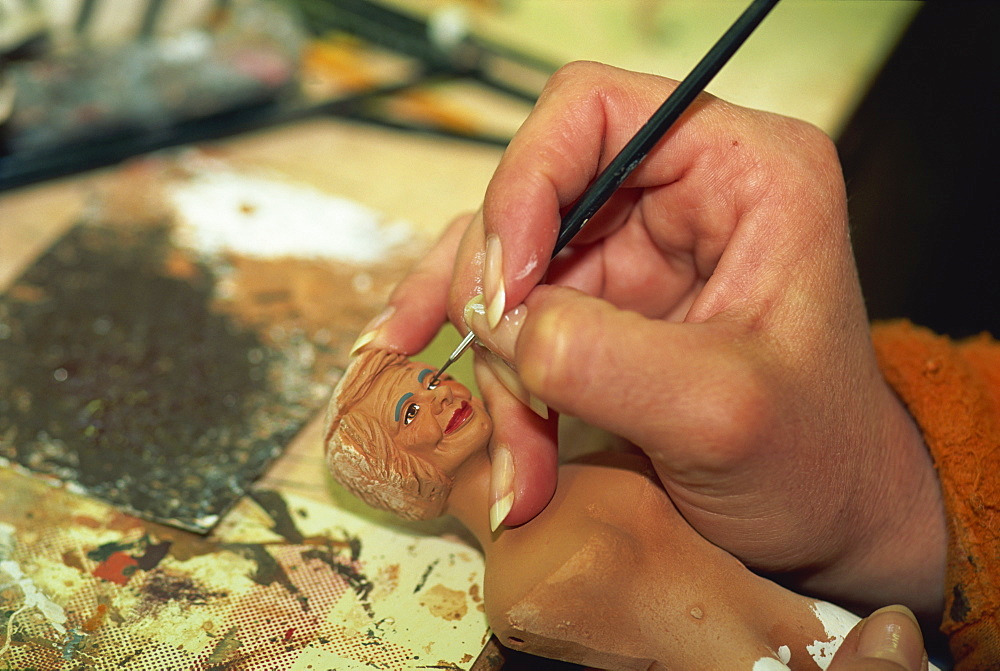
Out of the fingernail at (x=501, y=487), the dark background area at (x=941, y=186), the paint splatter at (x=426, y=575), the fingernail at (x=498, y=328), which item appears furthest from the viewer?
the dark background area at (x=941, y=186)

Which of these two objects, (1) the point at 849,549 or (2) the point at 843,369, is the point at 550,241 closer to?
(2) the point at 843,369

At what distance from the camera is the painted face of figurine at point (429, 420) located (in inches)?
42.0

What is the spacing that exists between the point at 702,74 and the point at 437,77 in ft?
4.30

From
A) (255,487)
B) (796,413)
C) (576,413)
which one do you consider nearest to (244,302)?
(255,487)

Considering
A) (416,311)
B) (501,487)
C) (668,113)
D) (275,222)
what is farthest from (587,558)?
(275,222)

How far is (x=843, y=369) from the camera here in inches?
37.2

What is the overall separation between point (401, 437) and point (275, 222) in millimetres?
817

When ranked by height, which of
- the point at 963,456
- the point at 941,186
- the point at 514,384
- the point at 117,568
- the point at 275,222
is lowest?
the point at 117,568

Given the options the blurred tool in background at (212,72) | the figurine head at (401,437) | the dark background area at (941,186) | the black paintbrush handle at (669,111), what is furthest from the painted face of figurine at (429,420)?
the blurred tool in background at (212,72)

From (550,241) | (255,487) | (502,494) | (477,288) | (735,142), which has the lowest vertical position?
(255,487)

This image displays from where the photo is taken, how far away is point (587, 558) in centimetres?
95

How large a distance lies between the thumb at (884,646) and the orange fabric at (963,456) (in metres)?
0.17

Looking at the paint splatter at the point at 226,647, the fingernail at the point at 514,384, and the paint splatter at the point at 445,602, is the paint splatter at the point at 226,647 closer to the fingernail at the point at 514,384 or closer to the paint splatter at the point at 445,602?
the paint splatter at the point at 445,602

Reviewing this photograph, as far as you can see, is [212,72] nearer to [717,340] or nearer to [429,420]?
[429,420]
